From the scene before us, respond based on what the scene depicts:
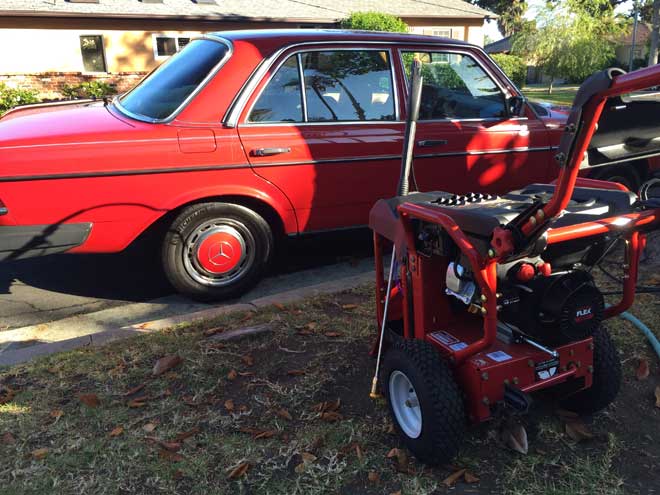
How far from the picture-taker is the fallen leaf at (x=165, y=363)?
10.6 feet

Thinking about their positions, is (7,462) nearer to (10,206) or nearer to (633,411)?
(10,206)

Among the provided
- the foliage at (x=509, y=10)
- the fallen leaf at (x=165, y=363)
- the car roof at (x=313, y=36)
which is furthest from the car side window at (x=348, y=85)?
the foliage at (x=509, y=10)

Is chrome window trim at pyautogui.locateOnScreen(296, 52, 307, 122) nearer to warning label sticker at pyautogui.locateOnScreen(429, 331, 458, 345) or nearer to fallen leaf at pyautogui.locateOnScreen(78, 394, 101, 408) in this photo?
warning label sticker at pyautogui.locateOnScreen(429, 331, 458, 345)

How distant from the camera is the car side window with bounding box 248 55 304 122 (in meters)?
4.23

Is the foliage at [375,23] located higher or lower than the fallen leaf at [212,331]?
higher

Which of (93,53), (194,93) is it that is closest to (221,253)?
(194,93)

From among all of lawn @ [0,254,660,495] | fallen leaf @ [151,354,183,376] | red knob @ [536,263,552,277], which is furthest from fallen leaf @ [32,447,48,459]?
red knob @ [536,263,552,277]

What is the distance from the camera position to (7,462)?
2.54 metres

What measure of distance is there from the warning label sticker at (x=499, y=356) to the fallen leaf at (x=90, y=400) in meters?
1.93

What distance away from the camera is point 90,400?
9.73 feet

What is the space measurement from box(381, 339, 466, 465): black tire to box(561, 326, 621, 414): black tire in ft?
2.44

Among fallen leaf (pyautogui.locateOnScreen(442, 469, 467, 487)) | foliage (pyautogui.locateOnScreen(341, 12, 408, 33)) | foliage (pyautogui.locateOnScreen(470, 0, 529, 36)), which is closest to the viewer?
fallen leaf (pyautogui.locateOnScreen(442, 469, 467, 487))

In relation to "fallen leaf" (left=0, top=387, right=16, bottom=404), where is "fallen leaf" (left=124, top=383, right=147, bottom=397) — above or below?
below

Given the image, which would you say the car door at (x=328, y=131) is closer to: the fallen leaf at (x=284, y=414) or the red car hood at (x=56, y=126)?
the red car hood at (x=56, y=126)
